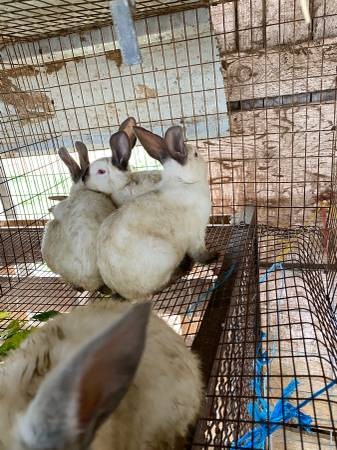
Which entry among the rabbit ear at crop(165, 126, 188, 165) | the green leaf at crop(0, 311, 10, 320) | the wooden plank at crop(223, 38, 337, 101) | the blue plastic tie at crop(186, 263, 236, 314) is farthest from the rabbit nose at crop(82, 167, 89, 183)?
the wooden plank at crop(223, 38, 337, 101)

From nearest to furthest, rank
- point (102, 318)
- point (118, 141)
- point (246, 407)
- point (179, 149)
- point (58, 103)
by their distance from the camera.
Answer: point (102, 318)
point (246, 407)
point (179, 149)
point (118, 141)
point (58, 103)

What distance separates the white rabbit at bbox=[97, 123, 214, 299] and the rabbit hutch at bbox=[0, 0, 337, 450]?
0.77 feet

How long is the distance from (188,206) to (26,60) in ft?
7.22

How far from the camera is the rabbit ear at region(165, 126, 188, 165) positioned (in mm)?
2338

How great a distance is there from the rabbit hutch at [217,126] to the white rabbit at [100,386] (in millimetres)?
872

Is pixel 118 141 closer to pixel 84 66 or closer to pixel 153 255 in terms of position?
pixel 153 255

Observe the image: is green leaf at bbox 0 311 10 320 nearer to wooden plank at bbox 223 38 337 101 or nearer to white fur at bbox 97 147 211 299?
white fur at bbox 97 147 211 299

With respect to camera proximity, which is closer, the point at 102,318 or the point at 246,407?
the point at 102,318

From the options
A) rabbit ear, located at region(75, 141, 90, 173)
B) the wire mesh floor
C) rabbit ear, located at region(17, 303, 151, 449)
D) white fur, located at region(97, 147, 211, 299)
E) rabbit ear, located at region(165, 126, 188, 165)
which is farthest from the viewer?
rabbit ear, located at region(75, 141, 90, 173)

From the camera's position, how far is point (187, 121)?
3.41 meters

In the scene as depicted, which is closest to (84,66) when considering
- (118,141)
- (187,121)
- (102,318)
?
(187,121)

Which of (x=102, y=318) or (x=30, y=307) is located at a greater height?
(x=102, y=318)

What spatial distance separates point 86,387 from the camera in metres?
0.56

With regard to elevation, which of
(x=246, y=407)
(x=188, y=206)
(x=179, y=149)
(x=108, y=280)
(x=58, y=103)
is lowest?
(x=246, y=407)
